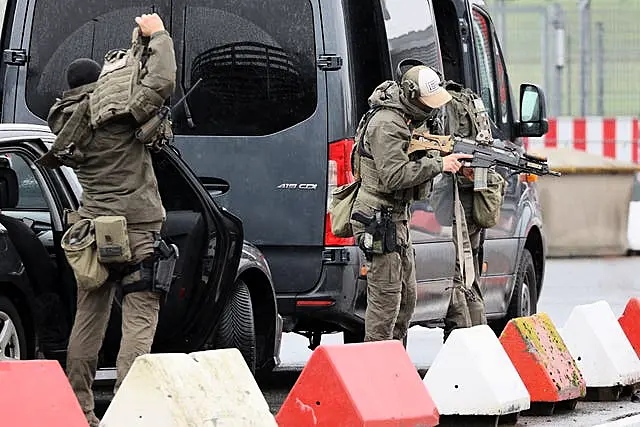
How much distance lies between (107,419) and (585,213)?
1709 centimetres

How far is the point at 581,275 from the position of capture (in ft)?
64.6

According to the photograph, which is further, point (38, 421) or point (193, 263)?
point (193, 263)

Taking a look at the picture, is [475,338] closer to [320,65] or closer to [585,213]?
[320,65]

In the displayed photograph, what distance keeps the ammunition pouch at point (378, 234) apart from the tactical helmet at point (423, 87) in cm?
54

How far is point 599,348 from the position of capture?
387 inches

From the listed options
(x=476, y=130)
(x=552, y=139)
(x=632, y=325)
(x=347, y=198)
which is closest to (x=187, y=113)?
(x=347, y=198)

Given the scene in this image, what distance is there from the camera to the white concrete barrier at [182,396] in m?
6.16

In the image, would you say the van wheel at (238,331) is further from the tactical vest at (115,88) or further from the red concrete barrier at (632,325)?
the red concrete barrier at (632,325)

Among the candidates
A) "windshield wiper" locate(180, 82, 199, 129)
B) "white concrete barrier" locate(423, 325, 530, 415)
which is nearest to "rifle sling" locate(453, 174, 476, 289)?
"windshield wiper" locate(180, 82, 199, 129)

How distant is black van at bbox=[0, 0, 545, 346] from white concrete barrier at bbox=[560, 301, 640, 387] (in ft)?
3.64

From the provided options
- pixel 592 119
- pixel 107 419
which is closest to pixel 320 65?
pixel 107 419

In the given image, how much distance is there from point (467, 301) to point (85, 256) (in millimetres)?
3305

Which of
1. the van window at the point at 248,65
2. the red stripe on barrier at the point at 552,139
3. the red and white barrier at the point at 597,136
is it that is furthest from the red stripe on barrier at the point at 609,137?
the van window at the point at 248,65

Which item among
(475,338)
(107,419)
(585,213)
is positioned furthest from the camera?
(585,213)
